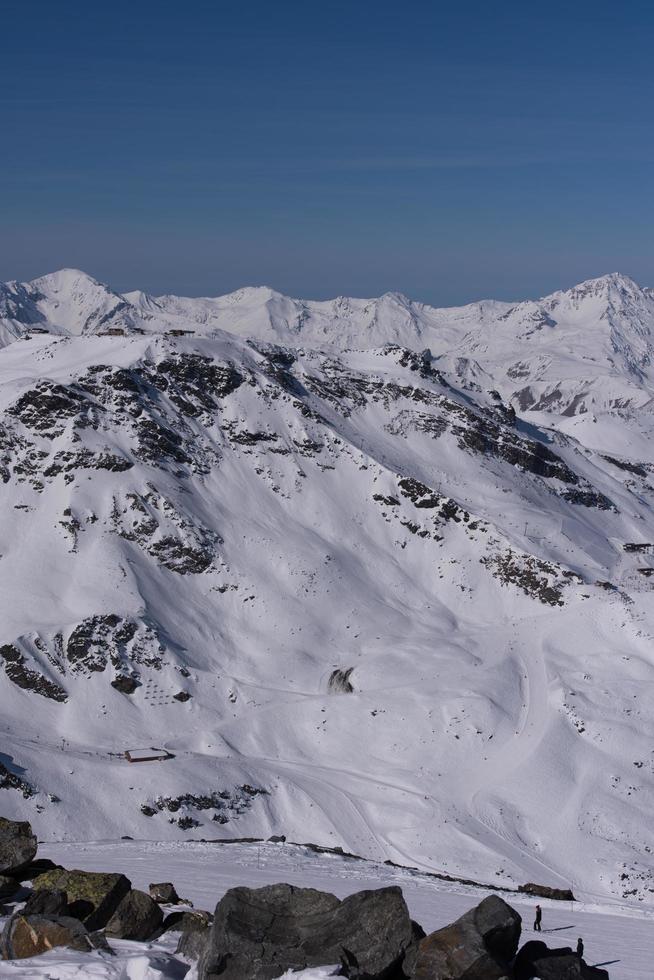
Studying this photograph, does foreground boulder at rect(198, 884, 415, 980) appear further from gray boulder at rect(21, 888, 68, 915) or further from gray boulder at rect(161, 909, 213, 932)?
gray boulder at rect(21, 888, 68, 915)

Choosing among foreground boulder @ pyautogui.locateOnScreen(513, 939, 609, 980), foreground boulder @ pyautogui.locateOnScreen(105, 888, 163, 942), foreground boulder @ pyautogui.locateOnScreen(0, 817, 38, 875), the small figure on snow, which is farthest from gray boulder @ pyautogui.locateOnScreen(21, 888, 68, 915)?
the small figure on snow

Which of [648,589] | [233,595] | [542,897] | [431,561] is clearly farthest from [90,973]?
[648,589]

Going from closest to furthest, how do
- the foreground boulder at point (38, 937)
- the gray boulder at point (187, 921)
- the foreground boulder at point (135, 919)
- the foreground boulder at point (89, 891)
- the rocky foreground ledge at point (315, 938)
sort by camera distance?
the rocky foreground ledge at point (315, 938)
the foreground boulder at point (38, 937)
the foreground boulder at point (135, 919)
the gray boulder at point (187, 921)
the foreground boulder at point (89, 891)

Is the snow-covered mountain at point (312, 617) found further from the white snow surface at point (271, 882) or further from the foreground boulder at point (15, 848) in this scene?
the foreground boulder at point (15, 848)

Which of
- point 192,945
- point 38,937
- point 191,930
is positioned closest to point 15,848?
point 38,937

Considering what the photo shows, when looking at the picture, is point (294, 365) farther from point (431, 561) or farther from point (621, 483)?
point (621, 483)

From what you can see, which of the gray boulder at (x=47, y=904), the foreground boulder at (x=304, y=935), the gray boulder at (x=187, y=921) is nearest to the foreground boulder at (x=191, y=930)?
the gray boulder at (x=187, y=921)
